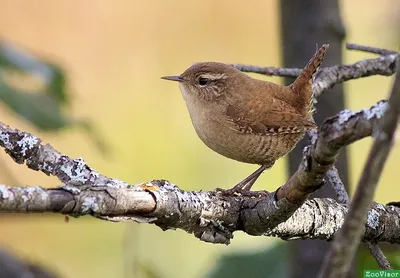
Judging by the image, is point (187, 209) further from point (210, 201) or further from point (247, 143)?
point (247, 143)

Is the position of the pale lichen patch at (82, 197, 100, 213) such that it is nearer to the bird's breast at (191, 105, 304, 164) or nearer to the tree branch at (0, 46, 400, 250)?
the tree branch at (0, 46, 400, 250)

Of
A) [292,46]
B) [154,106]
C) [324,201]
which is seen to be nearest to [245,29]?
[154,106]

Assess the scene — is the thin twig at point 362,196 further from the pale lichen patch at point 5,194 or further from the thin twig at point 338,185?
the thin twig at point 338,185

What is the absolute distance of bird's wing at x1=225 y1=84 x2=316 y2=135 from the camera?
8.95 feet

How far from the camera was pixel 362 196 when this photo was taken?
99 centimetres

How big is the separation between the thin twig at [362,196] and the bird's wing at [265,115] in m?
1.65

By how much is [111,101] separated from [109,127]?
344mm

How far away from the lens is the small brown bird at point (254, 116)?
2750mm

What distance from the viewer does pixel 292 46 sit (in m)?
3.10

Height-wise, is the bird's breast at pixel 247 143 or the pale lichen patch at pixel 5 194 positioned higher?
the bird's breast at pixel 247 143

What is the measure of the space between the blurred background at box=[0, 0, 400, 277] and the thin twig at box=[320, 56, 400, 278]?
12.7 feet

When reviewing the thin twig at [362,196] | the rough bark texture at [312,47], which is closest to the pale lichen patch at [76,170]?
the thin twig at [362,196]

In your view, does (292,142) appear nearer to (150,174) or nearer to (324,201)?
(324,201)

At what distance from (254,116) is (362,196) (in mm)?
1920
